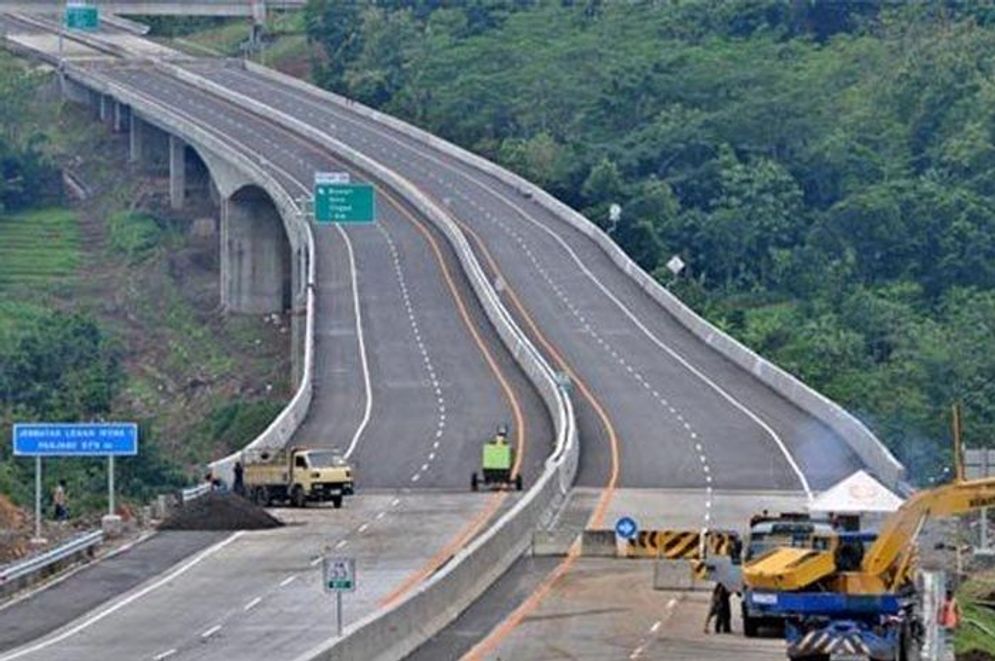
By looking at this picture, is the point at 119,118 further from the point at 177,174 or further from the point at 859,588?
the point at 859,588

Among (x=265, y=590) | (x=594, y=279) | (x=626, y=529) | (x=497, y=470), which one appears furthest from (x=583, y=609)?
(x=594, y=279)

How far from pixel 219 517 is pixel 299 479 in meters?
6.54

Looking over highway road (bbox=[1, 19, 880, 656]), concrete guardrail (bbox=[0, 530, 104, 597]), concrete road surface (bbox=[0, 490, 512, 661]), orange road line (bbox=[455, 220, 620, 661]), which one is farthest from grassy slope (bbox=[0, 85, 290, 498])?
concrete guardrail (bbox=[0, 530, 104, 597])

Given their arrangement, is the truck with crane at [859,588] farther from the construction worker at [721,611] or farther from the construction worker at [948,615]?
the construction worker at [721,611]

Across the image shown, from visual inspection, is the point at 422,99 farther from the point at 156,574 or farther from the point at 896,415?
the point at 156,574

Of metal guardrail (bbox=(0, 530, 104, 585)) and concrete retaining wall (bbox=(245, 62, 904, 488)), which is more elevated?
concrete retaining wall (bbox=(245, 62, 904, 488))

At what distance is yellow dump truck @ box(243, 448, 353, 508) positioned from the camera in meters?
78.3

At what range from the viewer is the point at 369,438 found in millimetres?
91812

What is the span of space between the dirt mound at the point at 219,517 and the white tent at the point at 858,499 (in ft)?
43.5

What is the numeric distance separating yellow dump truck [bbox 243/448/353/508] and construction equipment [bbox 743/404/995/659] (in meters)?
29.7

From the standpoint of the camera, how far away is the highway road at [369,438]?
56.3 meters

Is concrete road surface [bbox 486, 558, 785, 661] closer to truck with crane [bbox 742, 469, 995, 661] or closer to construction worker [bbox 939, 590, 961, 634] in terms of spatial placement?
truck with crane [bbox 742, 469, 995, 661]

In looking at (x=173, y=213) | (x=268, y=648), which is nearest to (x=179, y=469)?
(x=268, y=648)


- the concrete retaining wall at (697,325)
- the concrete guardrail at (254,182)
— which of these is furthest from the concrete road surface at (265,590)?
the concrete retaining wall at (697,325)
